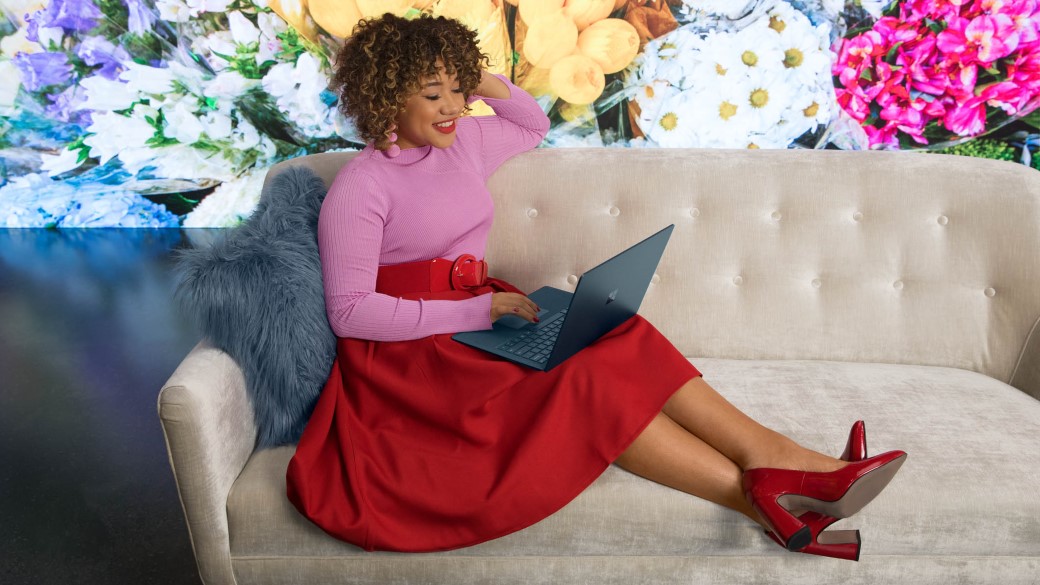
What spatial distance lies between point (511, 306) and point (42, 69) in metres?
3.66

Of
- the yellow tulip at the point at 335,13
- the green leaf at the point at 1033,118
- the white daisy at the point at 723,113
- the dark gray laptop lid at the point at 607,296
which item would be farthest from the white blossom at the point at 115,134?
the green leaf at the point at 1033,118

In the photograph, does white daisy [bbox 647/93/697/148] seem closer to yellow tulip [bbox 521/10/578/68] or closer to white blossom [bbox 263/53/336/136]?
yellow tulip [bbox 521/10/578/68]

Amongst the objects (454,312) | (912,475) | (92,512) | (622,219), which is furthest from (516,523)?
(92,512)

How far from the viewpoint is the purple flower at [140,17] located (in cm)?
400

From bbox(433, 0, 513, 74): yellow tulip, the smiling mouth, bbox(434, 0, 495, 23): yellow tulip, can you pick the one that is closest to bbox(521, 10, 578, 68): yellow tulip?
bbox(433, 0, 513, 74): yellow tulip

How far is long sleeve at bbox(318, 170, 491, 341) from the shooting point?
1521mm

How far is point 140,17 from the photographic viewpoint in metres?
4.01

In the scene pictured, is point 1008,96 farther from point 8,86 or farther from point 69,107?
point 8,86

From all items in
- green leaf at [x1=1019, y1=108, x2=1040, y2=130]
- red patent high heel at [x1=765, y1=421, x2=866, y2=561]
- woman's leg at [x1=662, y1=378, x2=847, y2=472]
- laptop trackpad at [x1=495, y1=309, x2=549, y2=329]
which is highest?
laptop trackpad at [x1=495, y1=309, x2=549, y2=329]

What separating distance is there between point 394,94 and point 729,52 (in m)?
2.80

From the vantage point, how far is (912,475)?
140 centimetres

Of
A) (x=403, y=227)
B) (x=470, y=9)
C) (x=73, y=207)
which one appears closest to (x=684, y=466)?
(x=403, y=227)

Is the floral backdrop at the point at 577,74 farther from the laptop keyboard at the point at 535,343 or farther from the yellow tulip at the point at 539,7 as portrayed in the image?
the laptop keyboard at the point at 535,343

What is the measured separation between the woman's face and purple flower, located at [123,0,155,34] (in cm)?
300
